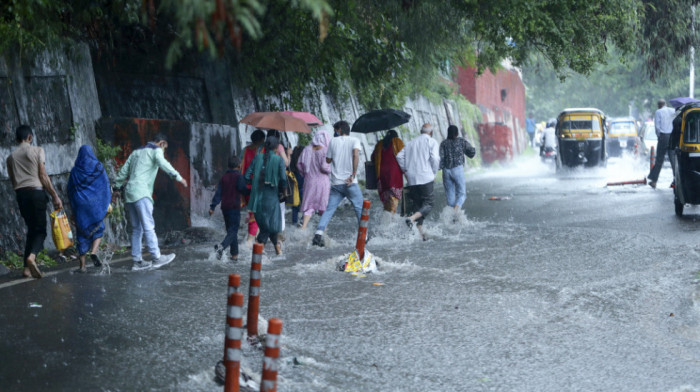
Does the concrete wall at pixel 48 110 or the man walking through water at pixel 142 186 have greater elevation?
the concrete wall at pixel 48 110

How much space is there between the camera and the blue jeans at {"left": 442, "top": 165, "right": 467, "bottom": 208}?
49.0ft

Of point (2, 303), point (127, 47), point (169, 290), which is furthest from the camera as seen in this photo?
point (127, 47)

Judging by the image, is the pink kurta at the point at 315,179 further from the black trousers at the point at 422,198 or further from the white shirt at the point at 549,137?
the white shirt at the point at 549,137

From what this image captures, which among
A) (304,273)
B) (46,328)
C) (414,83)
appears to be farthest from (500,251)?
(414,83)

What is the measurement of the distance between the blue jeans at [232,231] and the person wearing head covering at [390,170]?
3004 millimetres

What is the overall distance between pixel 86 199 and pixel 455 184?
684cm

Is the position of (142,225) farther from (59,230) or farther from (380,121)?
(380,121)

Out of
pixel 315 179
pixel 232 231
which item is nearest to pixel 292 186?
pixel 315 179

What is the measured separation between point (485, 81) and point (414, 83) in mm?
23077

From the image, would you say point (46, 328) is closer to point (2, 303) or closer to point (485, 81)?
point (2, 303)

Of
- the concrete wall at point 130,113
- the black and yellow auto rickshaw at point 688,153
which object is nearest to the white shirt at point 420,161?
the concrete wall at point 130,113

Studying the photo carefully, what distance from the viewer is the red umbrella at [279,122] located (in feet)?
43.8

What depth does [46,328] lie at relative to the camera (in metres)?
7.04

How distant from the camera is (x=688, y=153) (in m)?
14.3
